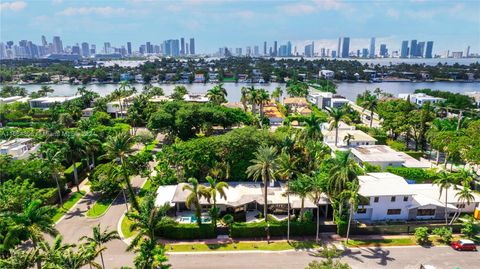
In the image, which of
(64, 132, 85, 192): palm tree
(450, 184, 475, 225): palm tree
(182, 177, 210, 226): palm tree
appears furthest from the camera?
(64, 132, 85, 192): palm tree

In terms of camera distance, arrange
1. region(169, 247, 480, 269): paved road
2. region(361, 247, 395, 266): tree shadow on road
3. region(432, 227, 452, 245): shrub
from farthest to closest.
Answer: region(432, 227, 452, 245): shrub < region(361, 247, 395, 266): tree shadow on road < region(169, 247, 480, 269): paved road

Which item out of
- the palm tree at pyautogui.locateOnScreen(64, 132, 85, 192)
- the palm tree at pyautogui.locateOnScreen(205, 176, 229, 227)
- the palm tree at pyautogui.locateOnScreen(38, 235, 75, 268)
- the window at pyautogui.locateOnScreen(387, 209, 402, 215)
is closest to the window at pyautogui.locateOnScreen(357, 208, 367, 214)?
the window at pyautogui.locateOnScreen(387, 209, 402, 215)

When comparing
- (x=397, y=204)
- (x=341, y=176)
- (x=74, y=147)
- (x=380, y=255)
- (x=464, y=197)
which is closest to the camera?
(x=380, y=255)

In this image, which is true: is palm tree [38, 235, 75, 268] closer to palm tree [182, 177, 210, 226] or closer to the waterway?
palm tree [182, 177, 210, 226]

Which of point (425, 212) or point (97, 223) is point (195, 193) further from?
point (425, 212)

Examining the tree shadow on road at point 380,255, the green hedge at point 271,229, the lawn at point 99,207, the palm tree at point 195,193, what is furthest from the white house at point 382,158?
the lawn at point 99,207

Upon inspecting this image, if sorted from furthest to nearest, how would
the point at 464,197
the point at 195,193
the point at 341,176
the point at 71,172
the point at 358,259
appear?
the point at 71,172 < the point at 464,197 < the point at 341,176 < the point at 195,193 < the point at 358,259

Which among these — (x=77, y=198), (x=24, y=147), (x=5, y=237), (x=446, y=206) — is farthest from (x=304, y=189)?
(x=24, y=147)

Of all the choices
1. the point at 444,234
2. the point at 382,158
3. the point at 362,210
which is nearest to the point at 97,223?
the point at 362,210
